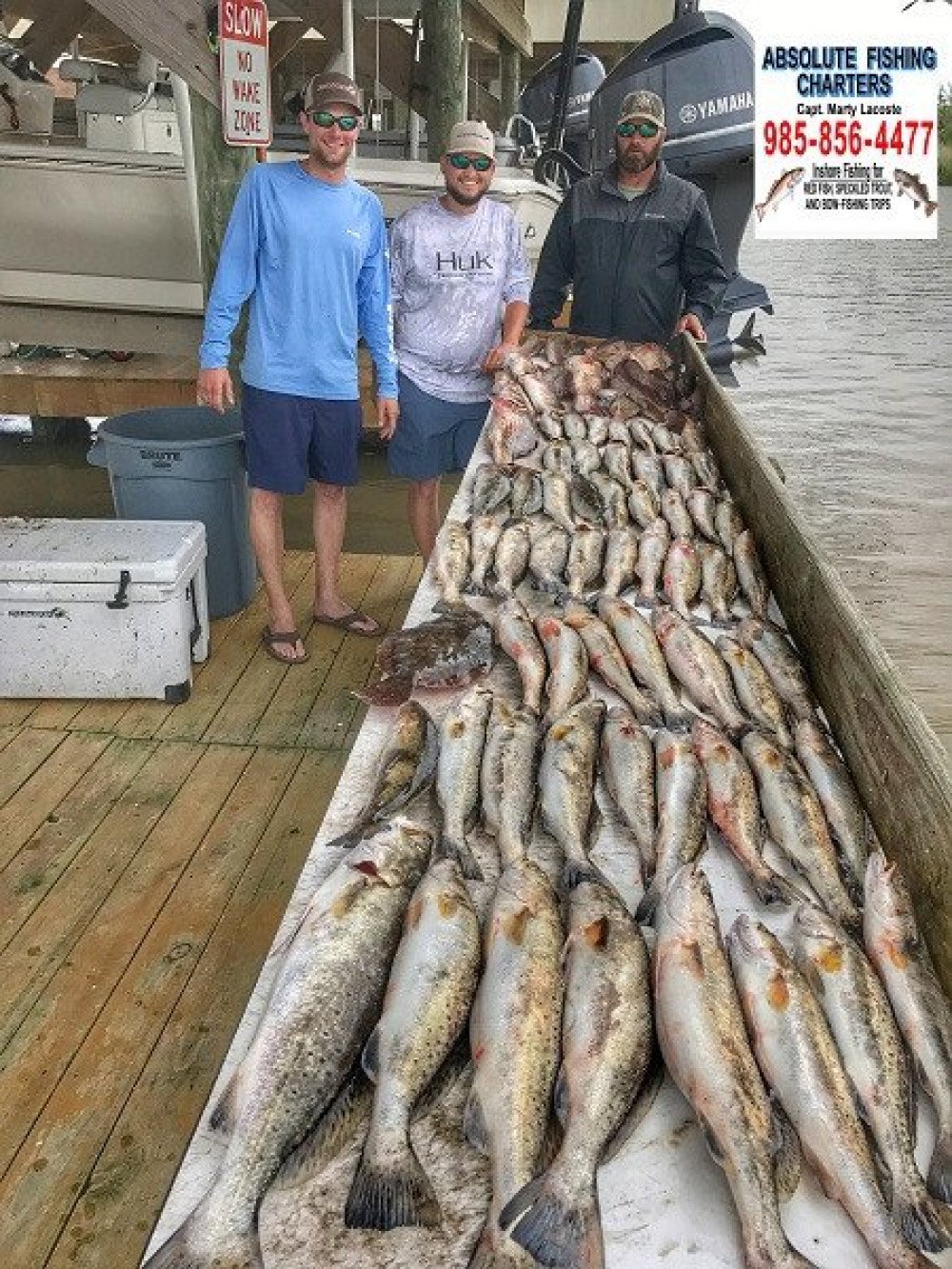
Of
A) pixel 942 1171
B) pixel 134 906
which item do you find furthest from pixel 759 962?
pixel 134 906

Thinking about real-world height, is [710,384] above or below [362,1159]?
above

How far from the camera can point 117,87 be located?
962cm

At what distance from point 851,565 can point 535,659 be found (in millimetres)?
7117

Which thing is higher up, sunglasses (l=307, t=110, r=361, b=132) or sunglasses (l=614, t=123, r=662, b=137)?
sunglasses (l=614, t=123, r=662, b=137)

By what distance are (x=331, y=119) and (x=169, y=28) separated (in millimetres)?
1587

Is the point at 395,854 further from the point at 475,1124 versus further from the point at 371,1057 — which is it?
the point at 475,1124

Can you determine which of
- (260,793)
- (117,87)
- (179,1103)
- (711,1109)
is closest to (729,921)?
(711,1109)

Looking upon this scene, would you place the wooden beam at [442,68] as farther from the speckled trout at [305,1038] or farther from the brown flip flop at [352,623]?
the speckled trout at [305,1038]

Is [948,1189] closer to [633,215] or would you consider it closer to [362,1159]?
[362,1159]

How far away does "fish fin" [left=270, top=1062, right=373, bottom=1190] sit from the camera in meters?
1.31

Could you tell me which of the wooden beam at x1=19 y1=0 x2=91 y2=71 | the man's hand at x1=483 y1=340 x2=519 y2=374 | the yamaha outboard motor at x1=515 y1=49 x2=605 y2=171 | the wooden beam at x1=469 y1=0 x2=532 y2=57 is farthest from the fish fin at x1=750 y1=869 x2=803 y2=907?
the yamaha outboard motor at x1=515 y1=49 x2=605 y2=171

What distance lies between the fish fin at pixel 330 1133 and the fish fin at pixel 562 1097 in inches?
9.6

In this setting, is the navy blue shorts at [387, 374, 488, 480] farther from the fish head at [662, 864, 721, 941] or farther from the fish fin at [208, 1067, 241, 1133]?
the fish fin at [208, 1067, 241, 1133]

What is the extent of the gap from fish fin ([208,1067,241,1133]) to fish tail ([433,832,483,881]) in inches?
23.6
